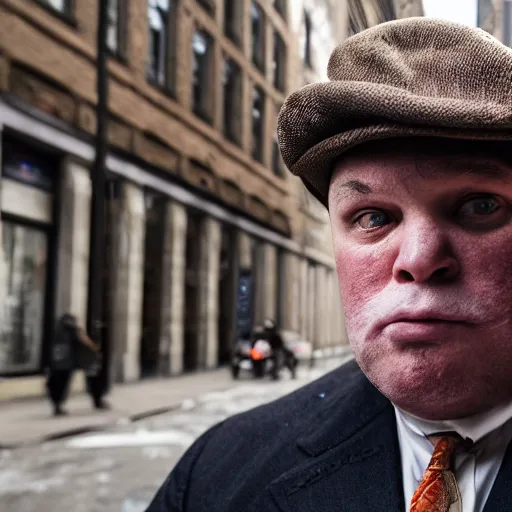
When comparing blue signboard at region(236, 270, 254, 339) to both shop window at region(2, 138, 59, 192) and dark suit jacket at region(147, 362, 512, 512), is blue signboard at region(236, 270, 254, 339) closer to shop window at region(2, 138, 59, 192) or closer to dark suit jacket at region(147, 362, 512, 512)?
dark suit jacket at region(147, 362, 512, 512)

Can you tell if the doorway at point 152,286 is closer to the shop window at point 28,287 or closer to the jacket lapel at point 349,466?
the shop window at point 28,287

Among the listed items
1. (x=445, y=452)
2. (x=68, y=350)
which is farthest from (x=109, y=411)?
(x=445, y=452)

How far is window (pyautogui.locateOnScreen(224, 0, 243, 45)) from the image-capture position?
5.89ft

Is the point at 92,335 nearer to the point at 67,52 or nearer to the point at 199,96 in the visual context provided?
the point at 67,52

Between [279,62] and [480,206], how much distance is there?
1.15 metres

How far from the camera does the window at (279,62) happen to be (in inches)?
69.4

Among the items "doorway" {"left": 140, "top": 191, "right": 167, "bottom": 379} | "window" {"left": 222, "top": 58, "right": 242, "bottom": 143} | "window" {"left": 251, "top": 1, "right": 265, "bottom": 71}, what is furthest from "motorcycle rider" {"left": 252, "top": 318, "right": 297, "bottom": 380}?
"doorway" {"left": 140, "top": 191, "right": 167, "bottom": 379}

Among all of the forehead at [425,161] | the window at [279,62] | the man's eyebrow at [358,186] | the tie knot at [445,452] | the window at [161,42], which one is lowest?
the tie knot at [445,452]

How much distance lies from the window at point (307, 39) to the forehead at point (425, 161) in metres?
0.80

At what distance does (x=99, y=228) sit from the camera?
5352mm

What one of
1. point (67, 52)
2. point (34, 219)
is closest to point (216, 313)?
point (67, 52)

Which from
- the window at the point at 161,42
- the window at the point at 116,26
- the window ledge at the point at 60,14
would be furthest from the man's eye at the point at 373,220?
the window ledge at the point at 60,14

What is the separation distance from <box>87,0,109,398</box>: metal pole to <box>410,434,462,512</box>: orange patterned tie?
3.30 m

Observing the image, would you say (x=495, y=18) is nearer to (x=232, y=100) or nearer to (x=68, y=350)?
(x=232, y=100)
